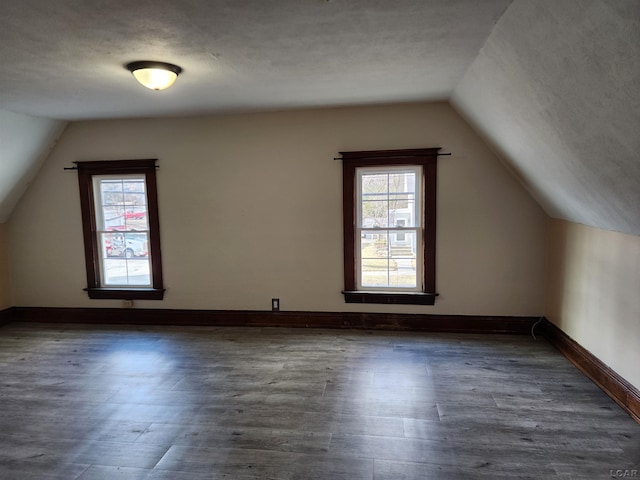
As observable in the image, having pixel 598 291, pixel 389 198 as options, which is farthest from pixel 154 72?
pixel 598 291

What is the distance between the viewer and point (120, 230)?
15.4 feet

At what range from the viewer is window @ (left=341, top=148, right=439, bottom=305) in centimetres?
412

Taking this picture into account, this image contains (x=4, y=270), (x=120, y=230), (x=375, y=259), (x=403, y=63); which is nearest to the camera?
(x=403, y=63)

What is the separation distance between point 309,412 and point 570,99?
2.45m

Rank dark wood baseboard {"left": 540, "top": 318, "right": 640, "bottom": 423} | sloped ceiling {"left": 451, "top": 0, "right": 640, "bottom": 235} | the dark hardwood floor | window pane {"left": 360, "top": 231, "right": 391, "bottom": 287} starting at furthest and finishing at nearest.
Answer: window pane {"left": 360, "top": 231, "right": 391, "bottom": 287}
dark wood baseboard {"left": 540, "top": 318, "right": 640, "bottom": 423}
the dark hardwood floor
sloped ceiling {"left": 451, "top": 0, "right": 640, "bottom": 235}

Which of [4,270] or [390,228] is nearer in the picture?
[390,228]

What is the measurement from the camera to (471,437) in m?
2.37

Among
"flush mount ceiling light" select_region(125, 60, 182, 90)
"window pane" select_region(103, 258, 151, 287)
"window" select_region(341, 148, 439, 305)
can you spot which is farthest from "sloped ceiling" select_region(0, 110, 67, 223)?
"window" select_region(341, 148, 439, 305)

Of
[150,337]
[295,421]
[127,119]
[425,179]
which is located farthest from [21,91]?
[425,179]

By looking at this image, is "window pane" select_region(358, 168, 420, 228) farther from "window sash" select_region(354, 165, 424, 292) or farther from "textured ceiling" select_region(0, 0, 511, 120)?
"textured ceiling" select_region(0, 0, 511, 120)

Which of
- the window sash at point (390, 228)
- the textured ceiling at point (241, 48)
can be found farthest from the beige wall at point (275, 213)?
the textured ceiling at point (241, 48)

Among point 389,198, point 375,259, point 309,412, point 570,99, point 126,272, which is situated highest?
point 570,99

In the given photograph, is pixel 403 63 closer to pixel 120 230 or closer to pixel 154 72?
pixel 154 72

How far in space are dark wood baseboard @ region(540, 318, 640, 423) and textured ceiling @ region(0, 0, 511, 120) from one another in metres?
2.47
